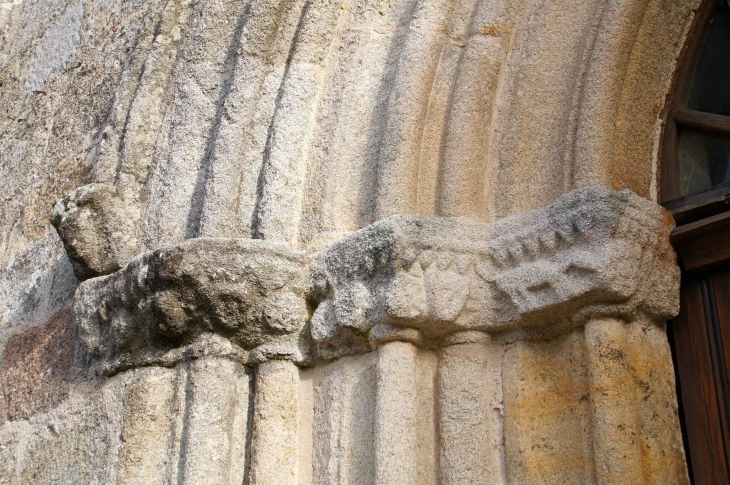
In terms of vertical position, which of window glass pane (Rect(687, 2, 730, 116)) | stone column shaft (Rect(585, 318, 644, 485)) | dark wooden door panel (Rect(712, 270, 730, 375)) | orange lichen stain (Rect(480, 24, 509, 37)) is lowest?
stone column shaft (Rect(585, 318, 644, 485))

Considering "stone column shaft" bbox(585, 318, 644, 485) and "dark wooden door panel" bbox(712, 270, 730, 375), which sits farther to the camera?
"dark wooden door panel" bbox(712, 270, 730, 375)

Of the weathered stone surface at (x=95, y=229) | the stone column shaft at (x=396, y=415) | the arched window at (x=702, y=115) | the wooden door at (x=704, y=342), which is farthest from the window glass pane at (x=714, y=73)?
the weathered stone surface at (x=95, y=229)

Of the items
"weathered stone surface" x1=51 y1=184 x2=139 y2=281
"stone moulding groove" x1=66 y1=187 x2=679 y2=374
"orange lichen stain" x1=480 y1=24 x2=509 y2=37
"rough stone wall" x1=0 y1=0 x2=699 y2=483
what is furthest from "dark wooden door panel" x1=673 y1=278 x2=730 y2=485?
"weathered stone surface" x1=51 y1=184 x2=139 y2=281

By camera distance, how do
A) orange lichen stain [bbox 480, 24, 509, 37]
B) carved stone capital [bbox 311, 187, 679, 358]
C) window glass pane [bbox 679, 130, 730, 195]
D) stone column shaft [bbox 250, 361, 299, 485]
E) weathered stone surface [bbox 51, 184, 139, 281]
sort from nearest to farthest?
carved stone capital [bbox 311, 187, 679, 358] < stone column shaft [bbox 250, 361, 299, 485] < window glass pane [bbox 679, 130, 730, 195] < orange lichen stain [bbox 480, 24, 509, 37] < weathered stone surface [bbox 51, 184, 139, 281]

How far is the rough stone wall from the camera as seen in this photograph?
6.61ft

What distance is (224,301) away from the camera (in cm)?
208

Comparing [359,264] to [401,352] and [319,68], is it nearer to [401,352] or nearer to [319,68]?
[401,352]

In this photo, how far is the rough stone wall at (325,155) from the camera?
202 cm

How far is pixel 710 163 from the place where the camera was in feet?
7.00

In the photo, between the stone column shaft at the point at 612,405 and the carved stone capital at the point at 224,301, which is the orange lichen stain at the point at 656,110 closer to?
the stone column shaft at the point at 612,405

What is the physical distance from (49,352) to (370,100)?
4.28ft

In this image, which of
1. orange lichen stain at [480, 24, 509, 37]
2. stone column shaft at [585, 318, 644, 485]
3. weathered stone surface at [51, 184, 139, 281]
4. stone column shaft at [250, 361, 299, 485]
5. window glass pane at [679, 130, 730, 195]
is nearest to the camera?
Answer: stone column shaft at [585, 318, 644, 485]

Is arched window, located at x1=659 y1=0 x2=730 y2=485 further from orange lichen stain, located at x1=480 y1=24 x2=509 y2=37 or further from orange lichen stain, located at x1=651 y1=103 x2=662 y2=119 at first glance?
orange lichen stain, located at x1=480 y1=24 x2=509 y2=37

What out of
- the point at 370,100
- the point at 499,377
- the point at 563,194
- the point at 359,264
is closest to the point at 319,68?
the point at 370,100
